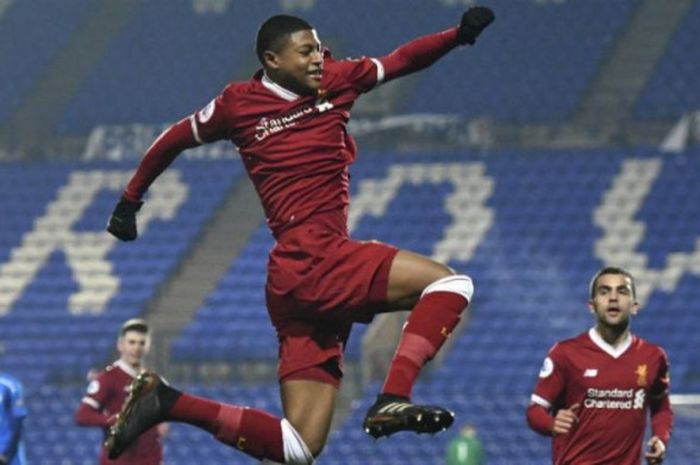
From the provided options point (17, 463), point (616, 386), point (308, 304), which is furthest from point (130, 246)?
point (308, 304)

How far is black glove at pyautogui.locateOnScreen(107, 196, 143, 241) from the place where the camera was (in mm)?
5895

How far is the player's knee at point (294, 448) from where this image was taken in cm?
559

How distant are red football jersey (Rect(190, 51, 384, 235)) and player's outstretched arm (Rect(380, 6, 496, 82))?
57mm

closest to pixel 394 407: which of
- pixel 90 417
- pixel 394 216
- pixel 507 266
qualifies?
pixel 90 417

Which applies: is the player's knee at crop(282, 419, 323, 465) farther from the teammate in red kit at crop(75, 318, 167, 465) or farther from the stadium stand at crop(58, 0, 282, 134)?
the stadium stand at crop(58, 0, 282, 134)

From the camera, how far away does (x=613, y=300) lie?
24.3ft

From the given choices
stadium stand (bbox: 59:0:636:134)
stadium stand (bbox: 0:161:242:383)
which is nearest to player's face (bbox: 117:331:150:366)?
stadium stand (bbox: 0:161:242:383)

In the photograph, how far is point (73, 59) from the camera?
23.3 meters

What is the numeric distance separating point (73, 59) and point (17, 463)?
1545 cm

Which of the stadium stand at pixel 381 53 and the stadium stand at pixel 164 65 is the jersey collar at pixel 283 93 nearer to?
the stadium stand at pixel 381 53

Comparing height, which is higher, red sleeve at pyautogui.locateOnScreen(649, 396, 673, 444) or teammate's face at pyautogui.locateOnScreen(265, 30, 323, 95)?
teammate's face at pyautogui.locateOnScreen(265, 30, 323, 95)

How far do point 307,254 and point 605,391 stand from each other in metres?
2.22

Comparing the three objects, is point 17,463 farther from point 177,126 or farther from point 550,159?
point 550,159

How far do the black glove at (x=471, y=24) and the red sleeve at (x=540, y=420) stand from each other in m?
2.22
